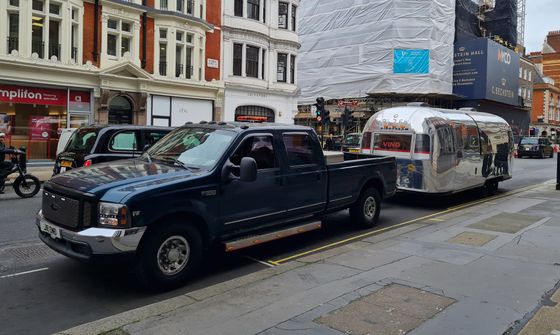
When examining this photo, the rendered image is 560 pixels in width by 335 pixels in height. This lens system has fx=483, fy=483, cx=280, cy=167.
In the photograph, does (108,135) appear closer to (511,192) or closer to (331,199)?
(331,199)

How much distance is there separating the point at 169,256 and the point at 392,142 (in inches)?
325

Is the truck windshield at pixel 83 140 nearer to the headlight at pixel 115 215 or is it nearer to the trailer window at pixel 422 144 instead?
the headlight at pixel 115 215

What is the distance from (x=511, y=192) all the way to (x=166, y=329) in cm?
1408

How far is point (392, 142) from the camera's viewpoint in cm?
1237

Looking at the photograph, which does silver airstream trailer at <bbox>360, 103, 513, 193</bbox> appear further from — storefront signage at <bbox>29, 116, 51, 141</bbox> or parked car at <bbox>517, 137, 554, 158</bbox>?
parked car at <bbox>517, 137, 554, 158</bbox>

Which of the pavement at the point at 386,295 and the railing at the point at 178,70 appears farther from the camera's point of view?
the railing at the point at 178,70

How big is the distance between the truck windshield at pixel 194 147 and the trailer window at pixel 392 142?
662 centimetres

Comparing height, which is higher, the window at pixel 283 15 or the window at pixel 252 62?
the window at pixel 283 15

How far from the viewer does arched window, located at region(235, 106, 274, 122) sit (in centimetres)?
2972

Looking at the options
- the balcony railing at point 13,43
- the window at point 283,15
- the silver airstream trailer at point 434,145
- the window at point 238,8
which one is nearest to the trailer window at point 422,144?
the silver airstream trailer at point 434,145

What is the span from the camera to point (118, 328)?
4273 mm

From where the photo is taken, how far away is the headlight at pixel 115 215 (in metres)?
4.92

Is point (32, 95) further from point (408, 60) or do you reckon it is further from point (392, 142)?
point (408, 60)

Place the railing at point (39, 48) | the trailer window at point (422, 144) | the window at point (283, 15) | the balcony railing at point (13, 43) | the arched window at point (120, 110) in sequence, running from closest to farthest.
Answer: the trailer window at point (422, 144), the balcony railing at point (13, 43), the railing at point (39, 48), the arched window at point (120, 110), the window at point (283, 15)
